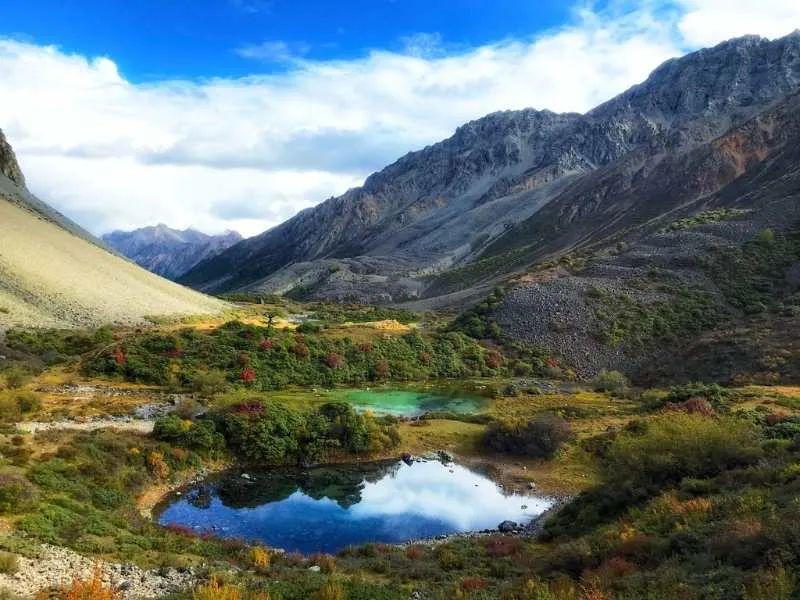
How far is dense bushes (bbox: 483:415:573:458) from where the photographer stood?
36.1 m

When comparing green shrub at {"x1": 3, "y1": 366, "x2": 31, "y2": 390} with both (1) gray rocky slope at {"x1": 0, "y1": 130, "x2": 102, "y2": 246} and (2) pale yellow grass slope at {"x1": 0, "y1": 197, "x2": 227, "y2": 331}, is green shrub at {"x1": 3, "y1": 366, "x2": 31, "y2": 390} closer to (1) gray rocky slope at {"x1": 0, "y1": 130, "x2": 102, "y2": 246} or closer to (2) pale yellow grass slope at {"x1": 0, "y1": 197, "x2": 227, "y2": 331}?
(2) pale yellow grass slope at {"x1": 0, "y1": 197, "x2": 227, "y2": 331}

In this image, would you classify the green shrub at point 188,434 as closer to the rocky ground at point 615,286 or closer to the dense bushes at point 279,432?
the dense bushes at point 279,432

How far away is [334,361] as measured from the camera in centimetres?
5866

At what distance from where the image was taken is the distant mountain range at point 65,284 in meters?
58.7

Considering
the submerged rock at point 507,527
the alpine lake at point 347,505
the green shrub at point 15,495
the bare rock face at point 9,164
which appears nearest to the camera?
the green shrub at point 15,495

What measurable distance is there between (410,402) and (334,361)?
1049cm

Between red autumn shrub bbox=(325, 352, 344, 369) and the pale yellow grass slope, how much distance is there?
72.5 ft

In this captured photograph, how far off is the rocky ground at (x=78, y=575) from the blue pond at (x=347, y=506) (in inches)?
326

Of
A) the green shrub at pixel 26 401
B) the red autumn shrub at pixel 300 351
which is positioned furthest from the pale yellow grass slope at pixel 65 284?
the green shrub at pixel 26 401

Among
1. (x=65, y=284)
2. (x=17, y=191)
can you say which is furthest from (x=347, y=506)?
(x=17, y=191)

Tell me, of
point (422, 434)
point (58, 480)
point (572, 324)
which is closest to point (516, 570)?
point (58, 480)

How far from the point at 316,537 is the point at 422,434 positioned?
1444 cm

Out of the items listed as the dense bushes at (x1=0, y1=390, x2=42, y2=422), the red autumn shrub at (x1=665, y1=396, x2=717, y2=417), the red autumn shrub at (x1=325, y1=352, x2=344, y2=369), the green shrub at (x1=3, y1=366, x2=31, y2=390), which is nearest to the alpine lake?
the dense bushes at (x1=0, y1=390, x2=42, y2=422)

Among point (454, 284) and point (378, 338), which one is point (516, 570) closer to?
point (378, 338)
